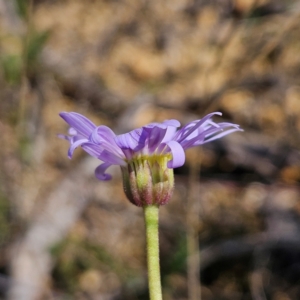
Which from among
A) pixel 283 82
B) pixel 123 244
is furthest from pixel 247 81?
pixel 123 244

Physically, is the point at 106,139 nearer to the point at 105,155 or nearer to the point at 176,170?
the point at 105,155

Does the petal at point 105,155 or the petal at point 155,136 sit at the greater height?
the petal at point 155,136

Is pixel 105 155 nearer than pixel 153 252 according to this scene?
No

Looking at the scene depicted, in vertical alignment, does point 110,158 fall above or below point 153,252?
above

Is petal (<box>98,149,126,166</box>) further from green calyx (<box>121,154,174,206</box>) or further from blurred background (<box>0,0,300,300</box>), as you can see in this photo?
blurred background (<box>0,0,300,300</box>)

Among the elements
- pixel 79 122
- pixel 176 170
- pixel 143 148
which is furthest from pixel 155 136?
pixel 176 170

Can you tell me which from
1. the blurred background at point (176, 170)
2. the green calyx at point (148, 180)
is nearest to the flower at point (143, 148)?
the green calyx at point (148, 180)

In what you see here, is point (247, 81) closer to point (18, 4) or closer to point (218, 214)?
point (218, 214)

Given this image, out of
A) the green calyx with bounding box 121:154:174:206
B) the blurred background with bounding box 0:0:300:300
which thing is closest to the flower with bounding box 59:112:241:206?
the green calyx with bounding box 121:154:174:206

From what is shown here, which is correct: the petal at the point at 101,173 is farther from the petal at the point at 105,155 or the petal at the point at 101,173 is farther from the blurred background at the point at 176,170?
the blurred background at the point at 176,170
